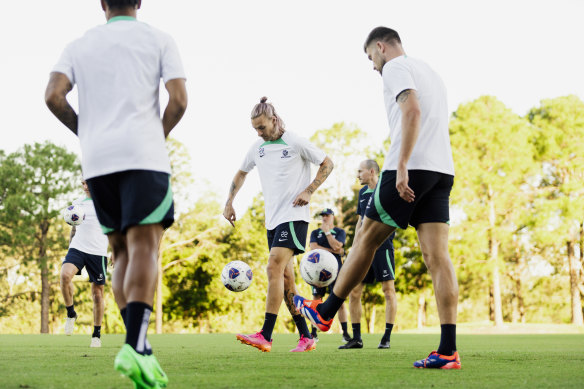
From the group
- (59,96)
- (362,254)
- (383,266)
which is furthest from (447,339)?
(383,266)

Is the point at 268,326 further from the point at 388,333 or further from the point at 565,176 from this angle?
the point at 565,176

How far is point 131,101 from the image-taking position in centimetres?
352

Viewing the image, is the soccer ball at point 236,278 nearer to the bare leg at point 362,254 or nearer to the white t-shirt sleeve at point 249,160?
the white t-shirt sleeve at point 249,160

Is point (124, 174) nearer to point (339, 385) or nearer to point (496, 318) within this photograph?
point (339, 385)

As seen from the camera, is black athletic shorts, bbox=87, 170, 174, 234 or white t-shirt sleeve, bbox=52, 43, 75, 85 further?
white t-shirt sleeve, bbox=52, 43, 75, 85

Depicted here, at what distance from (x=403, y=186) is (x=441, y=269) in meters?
0.73

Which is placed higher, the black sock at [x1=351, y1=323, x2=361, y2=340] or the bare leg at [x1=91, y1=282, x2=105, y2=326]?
the bare leg at [x1=91, y1=282, x2=105, y2=326]

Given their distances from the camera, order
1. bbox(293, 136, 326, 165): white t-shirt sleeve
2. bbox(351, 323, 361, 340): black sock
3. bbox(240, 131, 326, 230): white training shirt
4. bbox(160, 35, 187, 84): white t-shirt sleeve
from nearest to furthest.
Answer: bbox(160, 35, 187, 84): white t-shirt sleeve < bbox(240, 131, 326, 230): white training shirt < bbox(293, 136, 326, 165): white t-shirt sleeve < bbox(351, 323, 361, 340): black sock

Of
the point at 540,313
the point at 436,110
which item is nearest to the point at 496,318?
the point at 540,313

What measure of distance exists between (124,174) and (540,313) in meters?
54.7

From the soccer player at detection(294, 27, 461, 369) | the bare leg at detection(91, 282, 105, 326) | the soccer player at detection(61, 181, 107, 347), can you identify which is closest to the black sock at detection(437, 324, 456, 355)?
the soccer player at detection(294, 27, 461, 369)

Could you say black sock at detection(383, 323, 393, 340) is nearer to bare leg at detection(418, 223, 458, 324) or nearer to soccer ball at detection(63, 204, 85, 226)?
bare leg at detection(418, 223, 458, 324)

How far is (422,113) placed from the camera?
487cm

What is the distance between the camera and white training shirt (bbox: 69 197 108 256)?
34.3 feet
